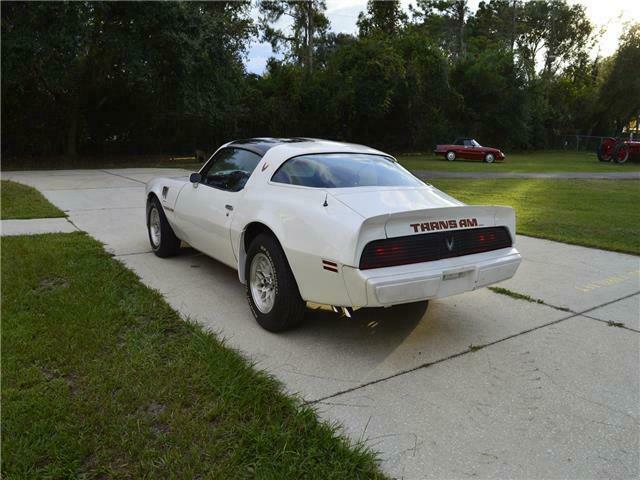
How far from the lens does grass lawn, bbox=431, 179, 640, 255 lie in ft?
25.3

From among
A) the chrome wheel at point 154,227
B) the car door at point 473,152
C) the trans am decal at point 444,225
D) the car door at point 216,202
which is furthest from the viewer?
the car door at point 473,152

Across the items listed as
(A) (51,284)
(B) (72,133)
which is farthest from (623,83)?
(A) (51,284)

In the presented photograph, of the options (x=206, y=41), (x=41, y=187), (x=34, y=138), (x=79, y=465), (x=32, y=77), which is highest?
(x=206, y=41)

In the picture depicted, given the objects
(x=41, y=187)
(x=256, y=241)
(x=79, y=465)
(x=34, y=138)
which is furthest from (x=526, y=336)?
(x=34, y=138)

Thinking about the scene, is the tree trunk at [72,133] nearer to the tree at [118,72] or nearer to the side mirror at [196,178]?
the tree at [118,72]

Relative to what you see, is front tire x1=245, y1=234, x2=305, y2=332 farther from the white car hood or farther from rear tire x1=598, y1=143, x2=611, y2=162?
rear tire x1=598, y1=143, x2=611, y2=162

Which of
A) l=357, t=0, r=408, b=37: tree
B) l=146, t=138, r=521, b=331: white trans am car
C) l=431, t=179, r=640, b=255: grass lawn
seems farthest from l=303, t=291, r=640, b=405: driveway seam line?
l=357, t=0, r=408, b=37: tree

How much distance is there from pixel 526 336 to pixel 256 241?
7.37 ft

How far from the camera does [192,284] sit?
16.8ft

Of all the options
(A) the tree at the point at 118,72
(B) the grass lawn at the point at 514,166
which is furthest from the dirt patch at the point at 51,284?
(B) the grass lawn at the point at 514,166

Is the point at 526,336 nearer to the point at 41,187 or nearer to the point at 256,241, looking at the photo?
the point at 256,241

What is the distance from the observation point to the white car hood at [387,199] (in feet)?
11.9

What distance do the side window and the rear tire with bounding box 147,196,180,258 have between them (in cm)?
94

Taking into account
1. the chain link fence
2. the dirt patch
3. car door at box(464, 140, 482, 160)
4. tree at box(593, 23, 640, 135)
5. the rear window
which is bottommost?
the dirt patch
